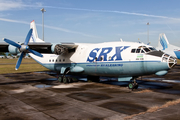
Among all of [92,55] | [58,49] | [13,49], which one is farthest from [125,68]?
[13,49]

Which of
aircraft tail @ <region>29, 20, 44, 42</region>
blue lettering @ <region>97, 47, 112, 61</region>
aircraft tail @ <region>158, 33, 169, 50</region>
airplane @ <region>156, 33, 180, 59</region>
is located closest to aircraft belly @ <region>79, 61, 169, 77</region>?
blue lettering @ <region>97, 47, 112, 61</region>

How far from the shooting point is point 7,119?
7973 mm

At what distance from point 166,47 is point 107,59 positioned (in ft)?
144

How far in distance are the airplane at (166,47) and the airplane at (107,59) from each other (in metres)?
37.1

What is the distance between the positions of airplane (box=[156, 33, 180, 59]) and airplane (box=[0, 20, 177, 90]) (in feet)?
122

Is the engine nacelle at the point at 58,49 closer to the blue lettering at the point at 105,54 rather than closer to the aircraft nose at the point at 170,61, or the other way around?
the blue lettering at the point at 105,54

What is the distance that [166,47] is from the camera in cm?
5400

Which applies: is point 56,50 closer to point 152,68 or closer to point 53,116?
point 152,68

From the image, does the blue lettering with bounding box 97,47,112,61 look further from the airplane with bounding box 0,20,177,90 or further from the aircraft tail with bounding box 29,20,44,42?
the aircraft tail with bounding box 29,20,44,42

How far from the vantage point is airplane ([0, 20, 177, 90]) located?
14242mm

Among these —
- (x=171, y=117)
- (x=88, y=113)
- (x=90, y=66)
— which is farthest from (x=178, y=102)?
(x=90, y=66)

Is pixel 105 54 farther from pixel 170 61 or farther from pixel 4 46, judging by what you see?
pixel 4 46

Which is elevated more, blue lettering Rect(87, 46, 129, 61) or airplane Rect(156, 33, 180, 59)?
airplane Rect(156, 33, 180, 59)

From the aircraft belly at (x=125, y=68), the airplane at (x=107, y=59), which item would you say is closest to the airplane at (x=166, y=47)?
the airplane at (x=107, y=59)
